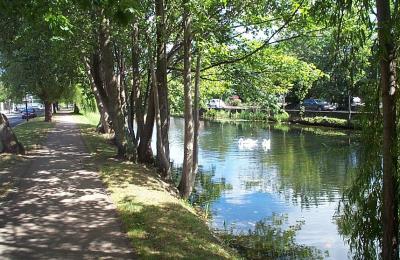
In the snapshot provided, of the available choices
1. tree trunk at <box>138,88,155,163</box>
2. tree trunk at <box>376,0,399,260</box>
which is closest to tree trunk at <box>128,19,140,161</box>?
tree trunk at <box>138,88,155,163</box>

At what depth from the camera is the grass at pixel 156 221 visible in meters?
7.88

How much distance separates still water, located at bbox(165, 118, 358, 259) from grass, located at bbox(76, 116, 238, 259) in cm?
218

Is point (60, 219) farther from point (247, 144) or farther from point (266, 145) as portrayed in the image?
point (266, 145)

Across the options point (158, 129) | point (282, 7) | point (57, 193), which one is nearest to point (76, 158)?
point (158, 129)

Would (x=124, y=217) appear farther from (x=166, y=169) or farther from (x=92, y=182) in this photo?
(x=166, y=169)

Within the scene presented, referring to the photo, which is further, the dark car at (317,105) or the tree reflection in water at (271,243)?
the dark car at (317,105)

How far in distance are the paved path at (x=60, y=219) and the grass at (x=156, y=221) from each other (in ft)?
0.90

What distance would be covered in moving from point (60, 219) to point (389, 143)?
251 inches

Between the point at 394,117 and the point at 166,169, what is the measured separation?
10.8 metres

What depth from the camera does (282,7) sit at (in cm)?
1466

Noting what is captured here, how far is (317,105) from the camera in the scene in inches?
2365

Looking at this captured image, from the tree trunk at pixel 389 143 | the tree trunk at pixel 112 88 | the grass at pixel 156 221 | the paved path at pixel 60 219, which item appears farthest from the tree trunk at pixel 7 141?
the tree trunk at pixel 389 143

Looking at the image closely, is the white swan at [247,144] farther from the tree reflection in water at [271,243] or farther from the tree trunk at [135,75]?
the tree reflection in water at [271,243]

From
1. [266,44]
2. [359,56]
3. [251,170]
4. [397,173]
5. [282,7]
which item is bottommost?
[251,170]
